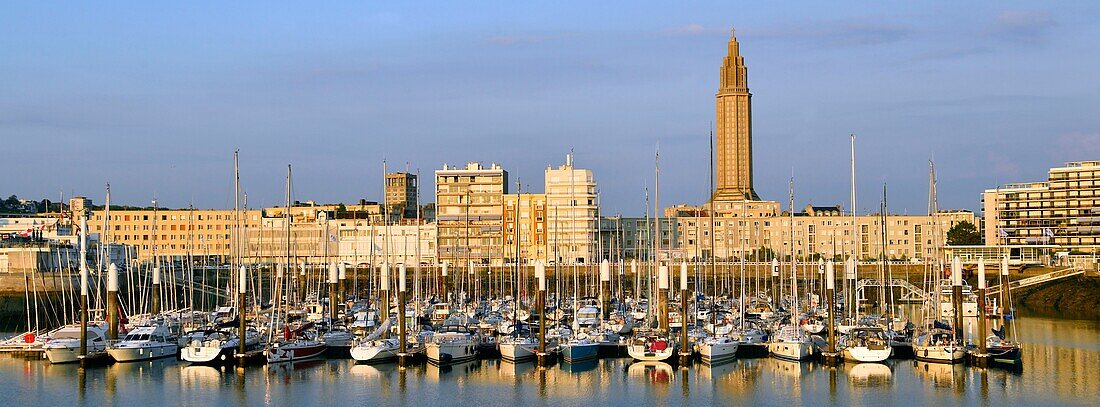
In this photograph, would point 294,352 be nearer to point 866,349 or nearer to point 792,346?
point 792,346

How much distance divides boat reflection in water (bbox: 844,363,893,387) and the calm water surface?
0.04 meters

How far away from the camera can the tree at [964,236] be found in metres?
148

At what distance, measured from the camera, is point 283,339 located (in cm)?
6159

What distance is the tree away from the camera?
484 ft

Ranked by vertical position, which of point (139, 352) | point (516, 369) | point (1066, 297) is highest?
point (1066, 297)

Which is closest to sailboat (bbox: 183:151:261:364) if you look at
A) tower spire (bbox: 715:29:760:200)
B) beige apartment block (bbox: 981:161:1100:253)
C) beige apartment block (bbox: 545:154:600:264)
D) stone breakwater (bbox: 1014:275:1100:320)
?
stone breakwater (bbox: 1014:275:1100:320)

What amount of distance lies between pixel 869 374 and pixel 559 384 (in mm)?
12481

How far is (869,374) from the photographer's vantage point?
53969 millimetres

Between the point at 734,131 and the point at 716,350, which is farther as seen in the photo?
the point at 734,131

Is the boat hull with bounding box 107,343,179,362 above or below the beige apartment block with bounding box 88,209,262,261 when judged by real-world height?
below

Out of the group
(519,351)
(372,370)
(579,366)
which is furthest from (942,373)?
(372,370)

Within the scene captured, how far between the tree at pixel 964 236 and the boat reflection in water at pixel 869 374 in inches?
3765

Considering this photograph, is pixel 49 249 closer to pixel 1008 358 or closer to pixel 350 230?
pixel 350 230

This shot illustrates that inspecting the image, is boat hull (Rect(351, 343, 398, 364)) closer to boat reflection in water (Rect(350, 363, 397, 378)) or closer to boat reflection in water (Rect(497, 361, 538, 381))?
boat reflection in water (Rect(350, 363, 397, 378))
